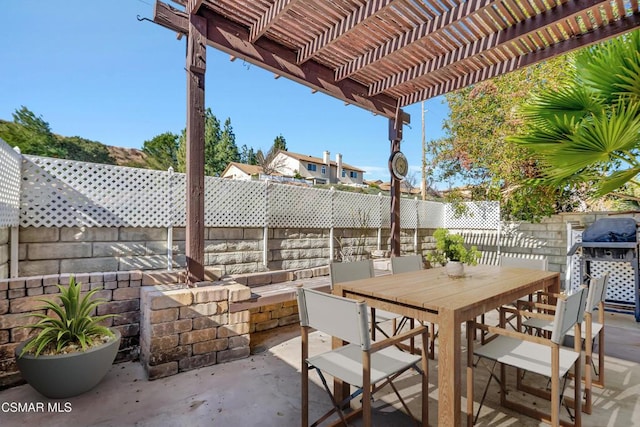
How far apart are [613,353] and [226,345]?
3845 mm

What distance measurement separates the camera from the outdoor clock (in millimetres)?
4762

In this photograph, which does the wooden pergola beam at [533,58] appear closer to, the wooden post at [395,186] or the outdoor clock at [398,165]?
the wooden post at [395,186]

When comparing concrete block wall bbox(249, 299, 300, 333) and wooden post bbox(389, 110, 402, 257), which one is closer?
concrete block wall bbox(249, 299, 300, 333)

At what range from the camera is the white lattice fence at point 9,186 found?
2.54 m

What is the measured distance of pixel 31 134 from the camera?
1634cm

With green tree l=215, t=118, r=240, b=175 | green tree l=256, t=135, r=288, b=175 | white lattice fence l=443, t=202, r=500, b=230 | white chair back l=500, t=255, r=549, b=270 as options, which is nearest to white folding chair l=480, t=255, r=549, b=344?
white chair back l=500, t=255, r=549, b=270

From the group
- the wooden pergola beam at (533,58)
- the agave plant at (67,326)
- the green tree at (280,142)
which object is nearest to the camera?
the agave plant at (67,326)

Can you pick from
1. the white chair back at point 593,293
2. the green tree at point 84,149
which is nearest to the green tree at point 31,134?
the green tree at point 84,149

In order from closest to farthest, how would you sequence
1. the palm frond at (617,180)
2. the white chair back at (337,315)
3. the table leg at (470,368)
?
the white chair back at (337,315), the table leg at (470,368), the palm frond at (617,180)

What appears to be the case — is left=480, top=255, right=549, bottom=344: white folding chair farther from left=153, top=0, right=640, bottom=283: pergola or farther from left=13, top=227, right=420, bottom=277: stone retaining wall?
left=13, top=227, right=420, bottom=277: stone retaining wall

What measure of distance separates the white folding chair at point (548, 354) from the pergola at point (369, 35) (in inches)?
92.8

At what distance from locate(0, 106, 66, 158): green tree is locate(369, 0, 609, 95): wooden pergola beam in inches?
760

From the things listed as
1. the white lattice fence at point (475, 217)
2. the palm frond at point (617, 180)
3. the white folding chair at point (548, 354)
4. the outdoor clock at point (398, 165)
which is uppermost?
the outdoor clock at point (398, 165)

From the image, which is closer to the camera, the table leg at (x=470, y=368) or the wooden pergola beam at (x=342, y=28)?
the table leg at (x=470, y=368)
